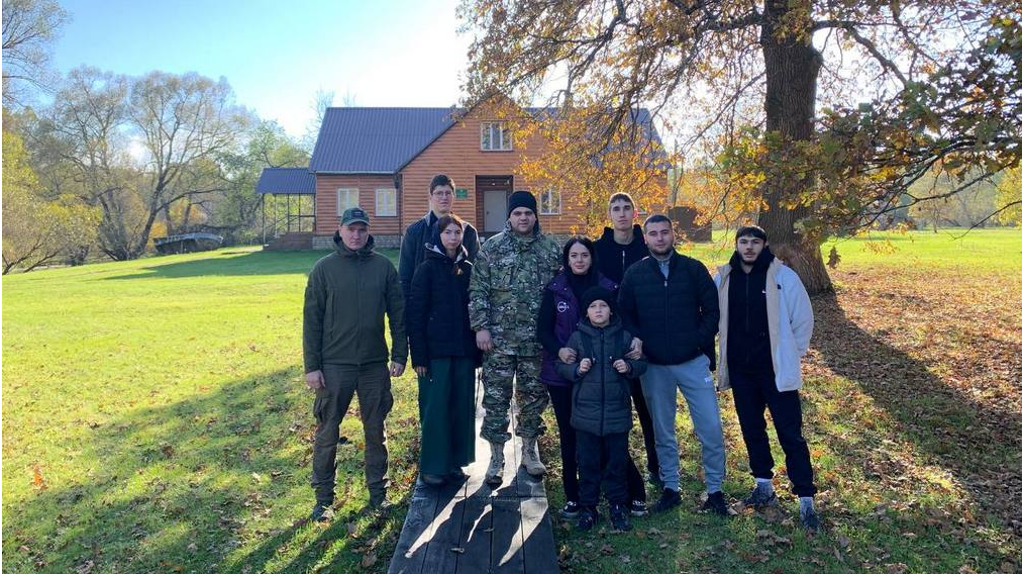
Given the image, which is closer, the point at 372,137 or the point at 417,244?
the point at 417,244

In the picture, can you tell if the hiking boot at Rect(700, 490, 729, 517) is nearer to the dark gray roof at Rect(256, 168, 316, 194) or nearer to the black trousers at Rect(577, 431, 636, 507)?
the black trousers at Rect(577, 431, 636, 507)

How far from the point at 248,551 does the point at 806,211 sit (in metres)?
11.3

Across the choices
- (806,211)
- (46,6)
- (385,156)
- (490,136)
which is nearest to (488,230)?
(490,136)

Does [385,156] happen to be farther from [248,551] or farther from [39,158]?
[248,551]

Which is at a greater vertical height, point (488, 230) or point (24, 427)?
point (488, 230)

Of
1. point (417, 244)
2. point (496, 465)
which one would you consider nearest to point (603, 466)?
point (496, 465)

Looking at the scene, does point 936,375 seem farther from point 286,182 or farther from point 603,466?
point 286,182

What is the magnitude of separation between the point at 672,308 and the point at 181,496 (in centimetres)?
463

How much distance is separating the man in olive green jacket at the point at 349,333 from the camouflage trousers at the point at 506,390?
0.73 m

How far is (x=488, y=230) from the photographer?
33250 millimetres

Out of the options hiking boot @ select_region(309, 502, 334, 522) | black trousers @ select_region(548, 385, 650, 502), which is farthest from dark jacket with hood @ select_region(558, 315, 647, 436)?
hiking boot @ select_region(309, 502, 334, 522)

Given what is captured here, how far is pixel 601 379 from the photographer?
473 cm

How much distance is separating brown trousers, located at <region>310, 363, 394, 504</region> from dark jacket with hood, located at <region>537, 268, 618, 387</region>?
1.31 metres

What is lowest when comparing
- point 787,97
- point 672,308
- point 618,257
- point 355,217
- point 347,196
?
point 672,308
